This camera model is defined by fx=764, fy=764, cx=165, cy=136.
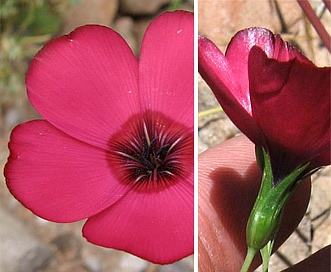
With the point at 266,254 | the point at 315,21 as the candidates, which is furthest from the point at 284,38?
the point at 266,254

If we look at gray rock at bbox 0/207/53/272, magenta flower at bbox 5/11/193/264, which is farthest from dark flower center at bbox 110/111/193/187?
gray rock at bbox 0/207/53/272

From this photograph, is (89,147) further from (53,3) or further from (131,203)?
(53,3)

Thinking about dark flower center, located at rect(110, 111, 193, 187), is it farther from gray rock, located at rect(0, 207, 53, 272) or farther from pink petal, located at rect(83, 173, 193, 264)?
gray rock, located at rect(0, 207, 53, 272)

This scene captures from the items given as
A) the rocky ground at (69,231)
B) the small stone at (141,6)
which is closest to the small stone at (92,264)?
the rocky ground at (69,231)

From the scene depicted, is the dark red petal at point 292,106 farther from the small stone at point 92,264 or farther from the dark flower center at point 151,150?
the small stone at point 92,264

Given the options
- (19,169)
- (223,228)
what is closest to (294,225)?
(223,228)

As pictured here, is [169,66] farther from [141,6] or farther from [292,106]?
[141,6]
